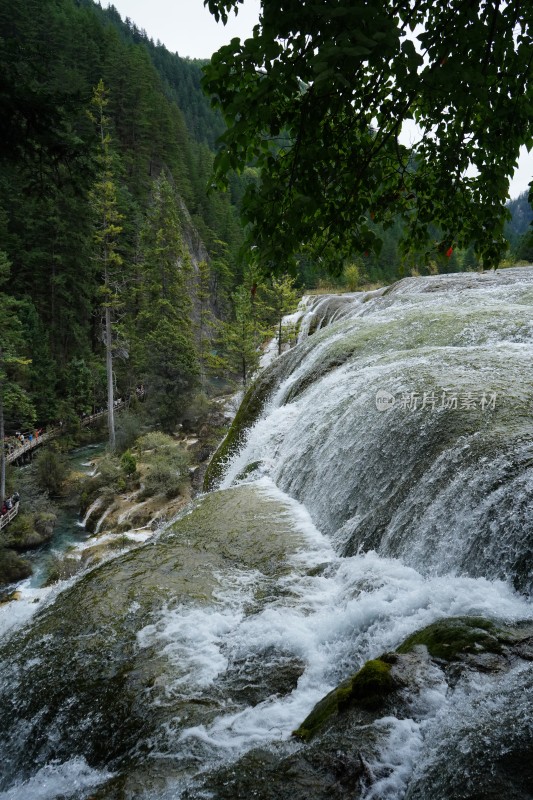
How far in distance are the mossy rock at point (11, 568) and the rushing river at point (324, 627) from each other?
9.48 metres

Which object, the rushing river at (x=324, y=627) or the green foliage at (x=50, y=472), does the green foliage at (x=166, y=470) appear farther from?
the rushing river at (x=324, y=627)

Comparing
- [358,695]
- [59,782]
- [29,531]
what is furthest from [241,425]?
[358,695]

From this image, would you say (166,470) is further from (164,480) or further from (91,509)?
(91,509)

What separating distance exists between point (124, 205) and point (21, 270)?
1130 centimetres

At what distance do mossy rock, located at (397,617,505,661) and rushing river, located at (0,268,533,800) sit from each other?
0.05 m

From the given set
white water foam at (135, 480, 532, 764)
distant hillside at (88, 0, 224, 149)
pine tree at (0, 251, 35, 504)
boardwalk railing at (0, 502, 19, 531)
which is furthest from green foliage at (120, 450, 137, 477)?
distant hillside at (88, 0, 224, 149)

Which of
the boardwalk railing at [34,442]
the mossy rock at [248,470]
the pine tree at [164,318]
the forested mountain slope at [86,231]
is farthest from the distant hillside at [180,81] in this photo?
the mossy rock at [248,470]

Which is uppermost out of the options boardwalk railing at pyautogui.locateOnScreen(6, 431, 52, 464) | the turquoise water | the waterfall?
boardwalk railing at pyautogui.locateOnScreen(6, 431, 52, 464)

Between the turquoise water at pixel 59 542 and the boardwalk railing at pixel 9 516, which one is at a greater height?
the boardwalk railing at pixel 9 516

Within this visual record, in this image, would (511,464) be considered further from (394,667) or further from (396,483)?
(394,667)

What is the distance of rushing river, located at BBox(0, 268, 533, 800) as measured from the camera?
2.43 m

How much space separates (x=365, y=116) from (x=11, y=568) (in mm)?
15536

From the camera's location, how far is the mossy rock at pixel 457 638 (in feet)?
9.50

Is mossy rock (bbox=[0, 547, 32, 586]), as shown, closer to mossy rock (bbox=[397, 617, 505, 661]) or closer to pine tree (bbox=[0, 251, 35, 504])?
pine tree (bbox=[0, 251, 35, 504])
